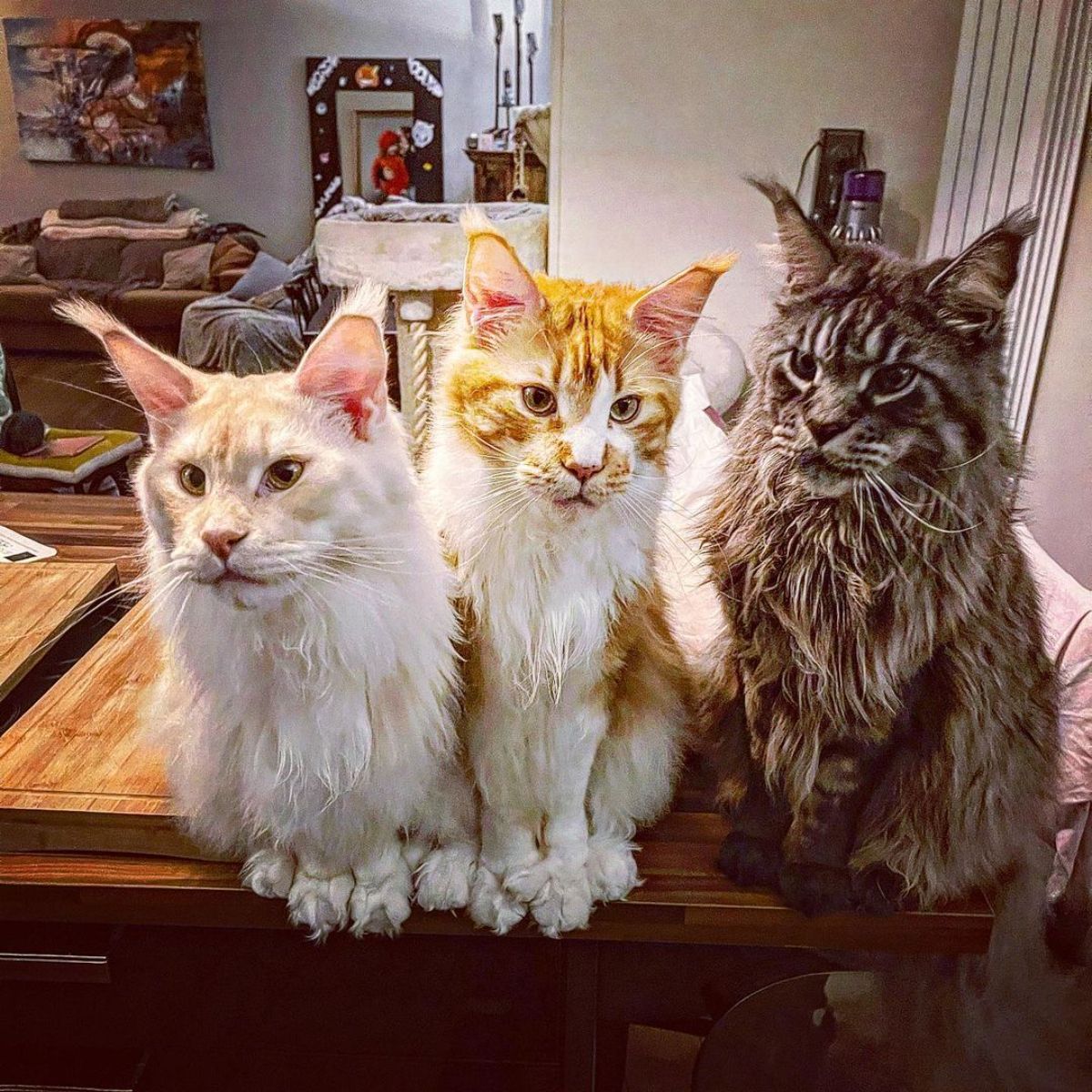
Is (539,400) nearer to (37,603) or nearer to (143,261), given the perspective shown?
(37,603)

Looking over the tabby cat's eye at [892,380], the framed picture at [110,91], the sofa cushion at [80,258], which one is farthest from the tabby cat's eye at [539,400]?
the framed picture at [110,91]

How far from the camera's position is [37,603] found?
1456 mm

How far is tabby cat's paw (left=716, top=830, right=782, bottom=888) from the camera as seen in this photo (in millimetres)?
908

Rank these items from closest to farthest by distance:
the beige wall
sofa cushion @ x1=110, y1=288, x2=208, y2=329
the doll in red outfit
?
the beige wall, sofa cushion @ x1=110, y1=288, x2=208, y2=329, the doll in red outfit

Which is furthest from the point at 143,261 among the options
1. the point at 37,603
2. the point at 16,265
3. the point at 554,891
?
the point at 554,891

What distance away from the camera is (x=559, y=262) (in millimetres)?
1122

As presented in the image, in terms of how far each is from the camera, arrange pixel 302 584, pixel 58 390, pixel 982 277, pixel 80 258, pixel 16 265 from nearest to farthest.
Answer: pixel 982 277 < pixel 302 584 < pixel 80 258 < pixel 16 265 < pixel 58 390

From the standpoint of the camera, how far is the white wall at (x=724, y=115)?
3.16ft

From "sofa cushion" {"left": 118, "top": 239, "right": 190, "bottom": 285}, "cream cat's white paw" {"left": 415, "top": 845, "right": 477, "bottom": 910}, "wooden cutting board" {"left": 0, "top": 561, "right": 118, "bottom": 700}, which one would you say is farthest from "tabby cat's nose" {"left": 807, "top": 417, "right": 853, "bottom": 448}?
"sofa cushion" {"left": 118, "top": 239, "right": 190, "bottom": 285}

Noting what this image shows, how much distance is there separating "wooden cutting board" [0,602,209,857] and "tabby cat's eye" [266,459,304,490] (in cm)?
47

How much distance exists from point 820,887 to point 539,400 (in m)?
0.58

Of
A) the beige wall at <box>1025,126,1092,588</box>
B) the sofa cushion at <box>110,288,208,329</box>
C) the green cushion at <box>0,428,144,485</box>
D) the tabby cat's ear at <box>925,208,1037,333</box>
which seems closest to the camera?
the tabby cat's ear at <box>925,208,1037,333</box>

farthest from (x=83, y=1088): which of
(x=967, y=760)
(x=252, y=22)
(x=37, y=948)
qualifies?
(x=252, y=22)

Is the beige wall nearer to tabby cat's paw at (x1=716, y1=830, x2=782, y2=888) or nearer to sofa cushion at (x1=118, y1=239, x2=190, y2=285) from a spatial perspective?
tabby cat's paw at (x1=716, y1=830, x2=782, y2=888)
